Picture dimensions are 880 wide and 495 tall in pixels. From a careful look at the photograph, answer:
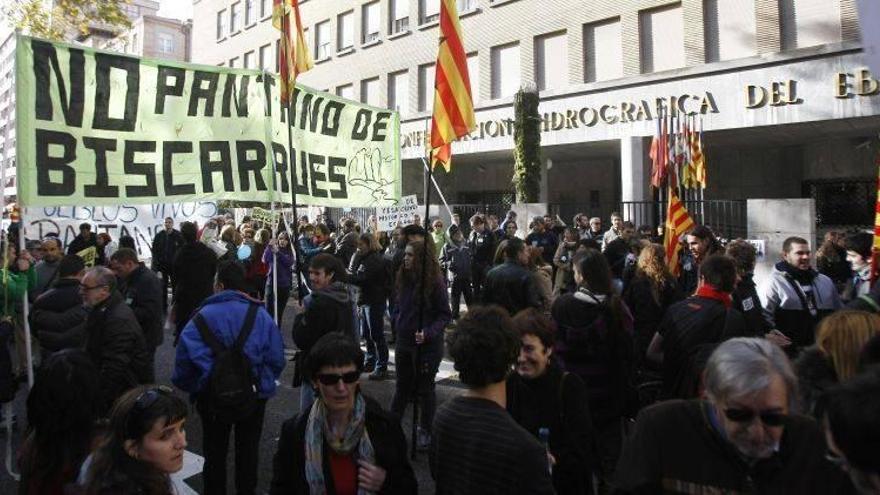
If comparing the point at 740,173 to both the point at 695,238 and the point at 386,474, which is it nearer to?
the point at 695,238

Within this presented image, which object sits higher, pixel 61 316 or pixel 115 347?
pixel 61 316

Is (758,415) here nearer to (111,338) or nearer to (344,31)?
(111,338)

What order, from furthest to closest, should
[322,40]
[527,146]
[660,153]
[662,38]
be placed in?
[322,40] → [527,146] → [662,38] → [660,153]

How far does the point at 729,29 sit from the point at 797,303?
1436 centimetres

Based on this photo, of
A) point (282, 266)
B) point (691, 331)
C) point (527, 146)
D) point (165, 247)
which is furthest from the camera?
point (527, 146)

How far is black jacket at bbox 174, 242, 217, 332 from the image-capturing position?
7352mm

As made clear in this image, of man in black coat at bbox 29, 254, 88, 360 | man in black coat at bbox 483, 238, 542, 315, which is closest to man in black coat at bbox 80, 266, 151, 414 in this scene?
man in black coat at bbox 29, 254, 88, 360

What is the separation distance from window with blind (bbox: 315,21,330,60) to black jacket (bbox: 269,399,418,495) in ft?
89.2

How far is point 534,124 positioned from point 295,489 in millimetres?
17434

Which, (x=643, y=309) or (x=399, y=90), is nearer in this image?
(x=643, y=309)

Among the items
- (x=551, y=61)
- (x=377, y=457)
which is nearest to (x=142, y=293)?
(x=377, y=457)

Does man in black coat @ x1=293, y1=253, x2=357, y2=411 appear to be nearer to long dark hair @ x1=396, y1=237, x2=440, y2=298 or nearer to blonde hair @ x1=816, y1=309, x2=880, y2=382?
long dark hair @ x1=396, y1=237, x2=440, y2=298

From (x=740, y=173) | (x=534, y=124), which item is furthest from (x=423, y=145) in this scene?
(x=740, y=173)

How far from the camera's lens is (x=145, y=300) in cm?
545
